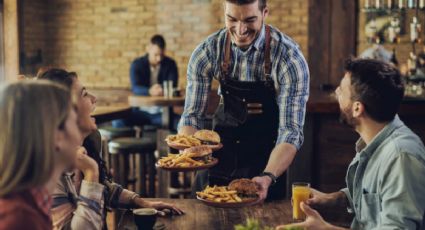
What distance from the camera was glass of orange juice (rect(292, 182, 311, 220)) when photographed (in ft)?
8.07

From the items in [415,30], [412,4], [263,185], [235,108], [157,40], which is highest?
[412,4]

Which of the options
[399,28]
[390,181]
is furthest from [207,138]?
[399,28]

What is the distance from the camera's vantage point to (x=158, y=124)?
7.50 meters

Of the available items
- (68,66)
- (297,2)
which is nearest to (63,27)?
(68,66)

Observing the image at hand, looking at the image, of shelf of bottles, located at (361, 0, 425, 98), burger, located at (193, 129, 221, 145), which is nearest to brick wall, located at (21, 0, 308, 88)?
shelf of bottles, located at (361, 0, 425, 98)

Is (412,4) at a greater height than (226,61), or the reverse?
(412,4)

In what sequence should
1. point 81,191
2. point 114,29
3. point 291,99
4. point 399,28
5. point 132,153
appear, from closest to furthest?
point 81,191 < point 291,99 < point 132,153 < point 399,28 < point 114,29

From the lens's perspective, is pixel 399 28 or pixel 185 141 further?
pixel 399 28

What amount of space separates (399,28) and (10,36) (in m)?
4.84

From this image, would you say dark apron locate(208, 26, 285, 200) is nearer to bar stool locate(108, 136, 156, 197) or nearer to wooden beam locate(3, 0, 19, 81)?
bar stool locate(108, 136, 156, 197)

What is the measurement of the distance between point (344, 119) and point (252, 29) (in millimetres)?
731

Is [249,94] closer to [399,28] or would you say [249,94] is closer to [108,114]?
[108,114]

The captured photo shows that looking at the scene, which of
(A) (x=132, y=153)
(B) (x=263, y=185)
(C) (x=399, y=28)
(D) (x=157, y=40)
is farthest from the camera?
(C) (x=399, y=28)

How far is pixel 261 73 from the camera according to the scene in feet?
10.7
